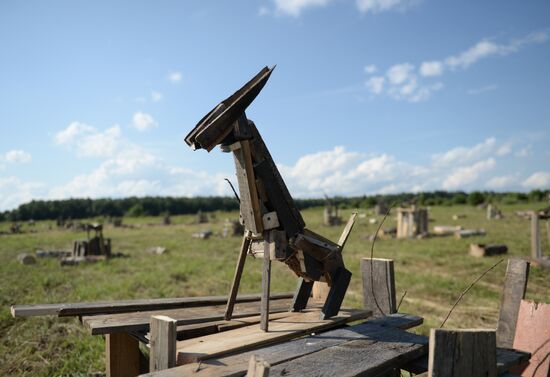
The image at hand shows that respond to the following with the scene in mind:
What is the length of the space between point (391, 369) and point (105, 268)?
480 inches

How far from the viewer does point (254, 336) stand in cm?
299

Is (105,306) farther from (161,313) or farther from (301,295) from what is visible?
(301,295)

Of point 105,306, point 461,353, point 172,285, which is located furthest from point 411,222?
point 461,353

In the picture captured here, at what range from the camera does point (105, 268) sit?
1329 cm

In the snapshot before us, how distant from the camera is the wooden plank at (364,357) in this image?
243 cm

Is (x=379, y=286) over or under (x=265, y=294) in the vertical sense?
under

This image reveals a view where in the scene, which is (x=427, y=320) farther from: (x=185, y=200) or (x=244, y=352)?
(x=185, y=200)

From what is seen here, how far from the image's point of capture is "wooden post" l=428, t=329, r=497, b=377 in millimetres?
2307

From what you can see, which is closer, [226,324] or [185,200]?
[226,324]

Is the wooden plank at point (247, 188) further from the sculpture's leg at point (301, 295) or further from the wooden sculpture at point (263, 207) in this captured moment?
the sculpture's leg at point (301, 295)

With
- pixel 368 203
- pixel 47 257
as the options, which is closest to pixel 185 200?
pixel 368 203

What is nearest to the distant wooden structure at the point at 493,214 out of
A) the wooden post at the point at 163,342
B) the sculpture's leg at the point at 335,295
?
the sculpture's leg at the point at 335,295

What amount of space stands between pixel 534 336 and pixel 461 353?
169 cm

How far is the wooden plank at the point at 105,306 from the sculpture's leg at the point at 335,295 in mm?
1225
